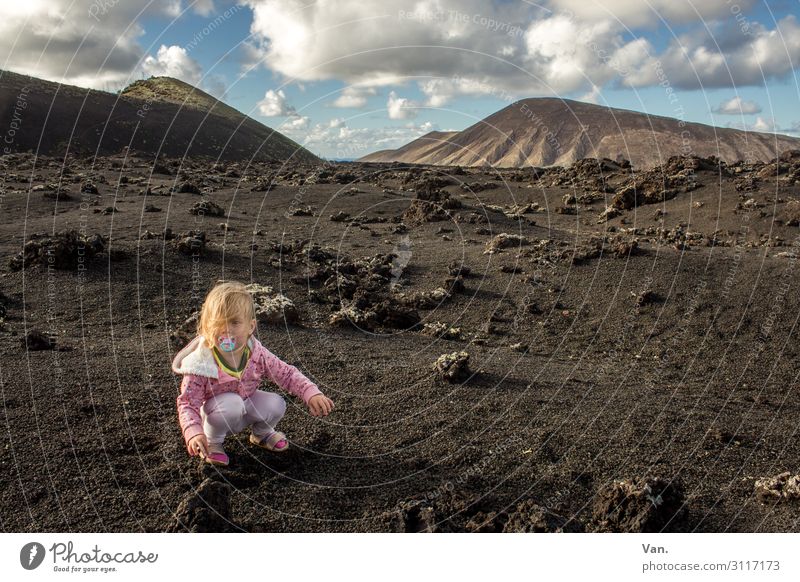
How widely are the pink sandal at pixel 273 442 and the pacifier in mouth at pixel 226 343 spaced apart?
102 centimetres

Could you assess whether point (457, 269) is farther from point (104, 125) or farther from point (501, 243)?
point (104, 125)

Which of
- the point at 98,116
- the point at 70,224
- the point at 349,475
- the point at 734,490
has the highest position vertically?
the point at 98,116

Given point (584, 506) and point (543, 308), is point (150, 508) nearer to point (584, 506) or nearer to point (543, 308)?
point (584, 506)

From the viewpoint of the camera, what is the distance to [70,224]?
20766 millimetres

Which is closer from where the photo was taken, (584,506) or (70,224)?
(584,506)

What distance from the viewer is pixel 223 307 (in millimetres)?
4836

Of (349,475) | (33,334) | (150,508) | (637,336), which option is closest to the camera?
(150,508)

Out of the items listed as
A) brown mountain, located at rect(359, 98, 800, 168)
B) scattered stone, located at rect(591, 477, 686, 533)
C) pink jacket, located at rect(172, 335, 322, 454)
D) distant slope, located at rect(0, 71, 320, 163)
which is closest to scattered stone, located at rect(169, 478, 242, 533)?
pink jacket, located at rect(172, 335, 322, 454)

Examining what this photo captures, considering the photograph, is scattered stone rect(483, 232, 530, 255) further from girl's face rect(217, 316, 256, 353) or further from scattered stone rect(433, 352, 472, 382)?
girl's face rect(217, 316, 256, 353)

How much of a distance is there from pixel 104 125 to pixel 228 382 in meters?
74.4

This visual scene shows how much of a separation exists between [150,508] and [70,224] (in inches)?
760

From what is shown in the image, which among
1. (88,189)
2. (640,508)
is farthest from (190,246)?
(88,189)

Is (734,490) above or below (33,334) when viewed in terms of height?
below
